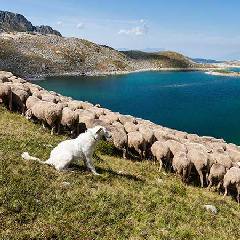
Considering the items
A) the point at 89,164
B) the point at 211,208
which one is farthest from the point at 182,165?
the point at 89,164

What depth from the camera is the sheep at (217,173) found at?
3011 centimetres

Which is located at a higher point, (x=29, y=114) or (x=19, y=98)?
(x=19, y=98)

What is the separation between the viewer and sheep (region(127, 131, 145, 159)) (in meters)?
33.6

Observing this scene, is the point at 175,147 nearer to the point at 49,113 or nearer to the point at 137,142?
the point at 137,142

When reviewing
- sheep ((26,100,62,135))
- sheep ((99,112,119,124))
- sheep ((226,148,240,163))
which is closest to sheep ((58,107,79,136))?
sheep ((26,100,62,135))

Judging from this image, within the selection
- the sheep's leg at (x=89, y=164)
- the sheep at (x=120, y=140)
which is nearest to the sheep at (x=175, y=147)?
the sheep at (x=120, y=140)

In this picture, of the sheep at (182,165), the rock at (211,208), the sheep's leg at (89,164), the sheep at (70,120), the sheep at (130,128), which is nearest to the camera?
the rock at (211,208)

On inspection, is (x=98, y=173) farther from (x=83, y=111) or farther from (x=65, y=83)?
(x=65, y=83)

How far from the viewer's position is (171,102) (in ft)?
405

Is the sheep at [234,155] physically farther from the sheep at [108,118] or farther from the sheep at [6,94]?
the sheep at [6,94]

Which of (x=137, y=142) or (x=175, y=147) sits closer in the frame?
(x=175, y=147)

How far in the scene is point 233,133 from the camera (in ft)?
256

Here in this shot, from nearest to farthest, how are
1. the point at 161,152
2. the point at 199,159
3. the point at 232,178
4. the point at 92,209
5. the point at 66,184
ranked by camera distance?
the point at 92,209 < the point at 66,184 < the point at 232,178 < the point at 199,159 < the point at 161,152

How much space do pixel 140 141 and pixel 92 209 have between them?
15277mm
